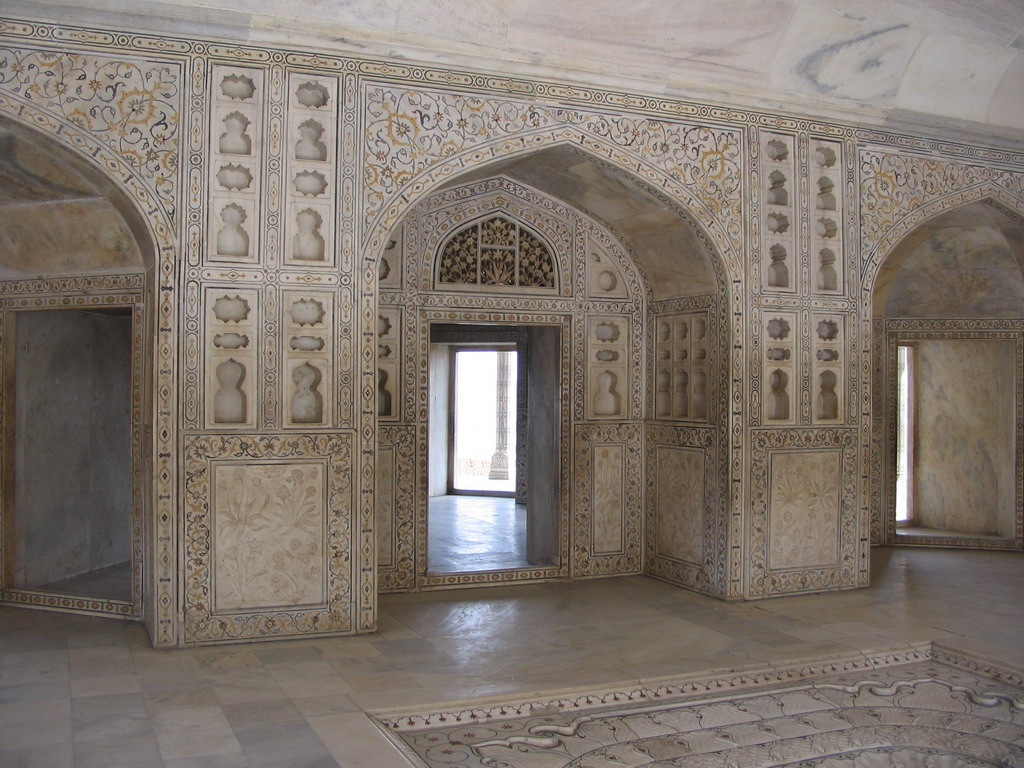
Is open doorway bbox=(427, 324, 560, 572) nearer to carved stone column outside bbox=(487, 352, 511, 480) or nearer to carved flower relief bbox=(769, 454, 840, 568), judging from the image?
carved stone column outside bbox=(487, 352, 511, 480)

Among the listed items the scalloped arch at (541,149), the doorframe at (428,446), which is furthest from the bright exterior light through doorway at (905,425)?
the doorframe at (428,446)

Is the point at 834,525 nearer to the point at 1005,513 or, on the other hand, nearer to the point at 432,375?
the point at 1005,513

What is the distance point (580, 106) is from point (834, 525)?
330 cm

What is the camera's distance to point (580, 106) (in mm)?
5742

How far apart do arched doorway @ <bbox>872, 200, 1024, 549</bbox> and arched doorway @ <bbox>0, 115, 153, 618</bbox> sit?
609 centimetres

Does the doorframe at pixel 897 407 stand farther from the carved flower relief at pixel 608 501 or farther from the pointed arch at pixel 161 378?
the pointed arch at pixel 161 378

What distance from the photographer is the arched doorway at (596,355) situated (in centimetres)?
630

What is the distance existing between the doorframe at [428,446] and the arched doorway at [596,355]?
0.01 meters

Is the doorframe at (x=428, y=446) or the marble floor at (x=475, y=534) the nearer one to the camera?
the doorframe at (x=428, y=446)

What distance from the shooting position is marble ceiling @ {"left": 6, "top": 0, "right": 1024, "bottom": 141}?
197 inches

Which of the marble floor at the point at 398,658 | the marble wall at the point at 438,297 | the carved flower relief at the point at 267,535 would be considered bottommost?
the marble floor at the point at 398,658

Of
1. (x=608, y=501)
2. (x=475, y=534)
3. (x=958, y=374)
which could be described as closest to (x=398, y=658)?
(x=608, y=501)

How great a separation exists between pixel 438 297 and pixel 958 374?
5324 millimetres

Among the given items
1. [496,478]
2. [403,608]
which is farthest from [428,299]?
[496,478]
